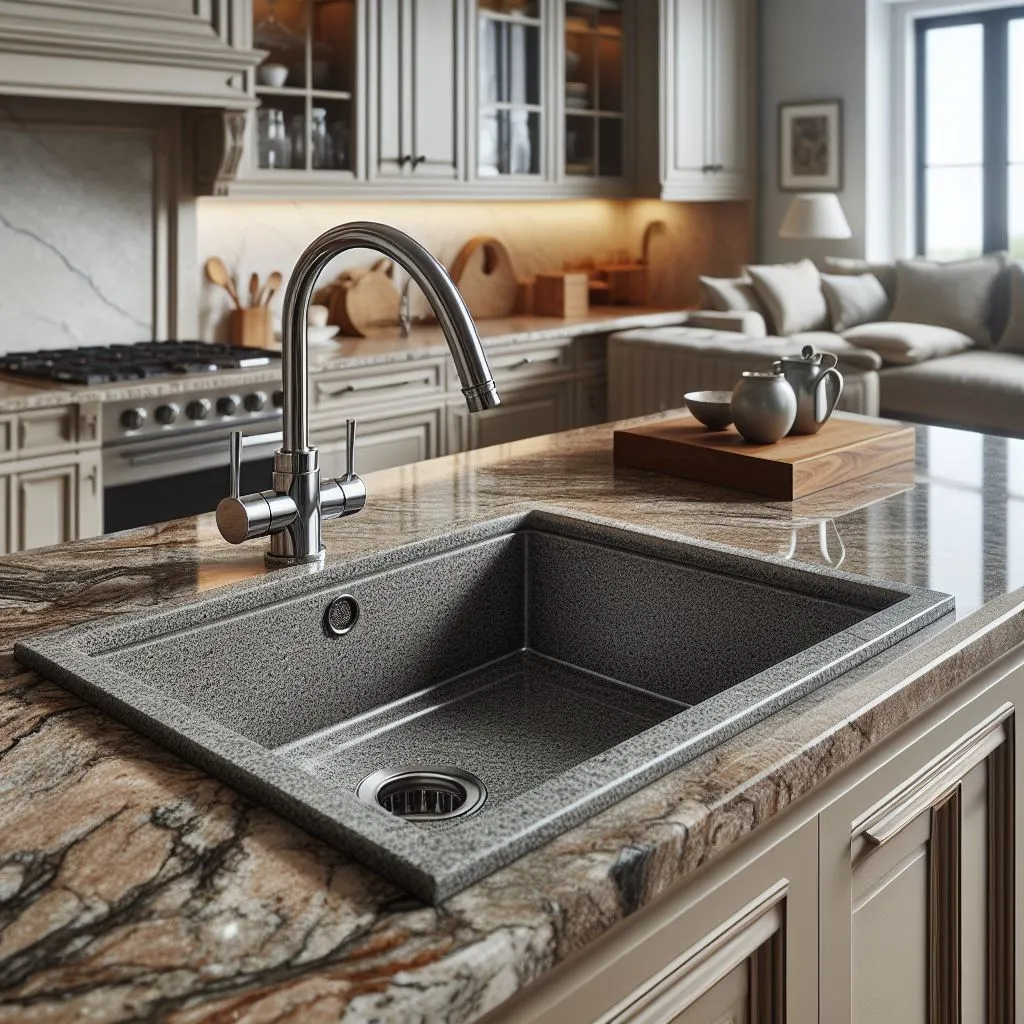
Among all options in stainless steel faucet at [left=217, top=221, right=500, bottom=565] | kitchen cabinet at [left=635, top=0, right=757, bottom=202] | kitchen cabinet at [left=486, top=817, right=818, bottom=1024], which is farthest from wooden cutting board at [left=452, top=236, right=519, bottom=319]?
kitchen cabinet at [left=486, top=817, right=818, bottom=1024]

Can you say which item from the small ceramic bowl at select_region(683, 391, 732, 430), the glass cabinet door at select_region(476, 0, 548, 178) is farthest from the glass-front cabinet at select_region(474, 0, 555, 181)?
the small ceramic bowl at select_region(683, 391, 732, 430)

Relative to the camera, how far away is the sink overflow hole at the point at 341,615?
136cm

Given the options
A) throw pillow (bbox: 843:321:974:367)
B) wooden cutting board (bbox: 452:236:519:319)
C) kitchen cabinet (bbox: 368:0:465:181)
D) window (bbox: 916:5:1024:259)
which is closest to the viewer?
kitchen cabinet (bbox: 368:0:465:181)

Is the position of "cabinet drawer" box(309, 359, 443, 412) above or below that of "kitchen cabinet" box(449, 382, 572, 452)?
above

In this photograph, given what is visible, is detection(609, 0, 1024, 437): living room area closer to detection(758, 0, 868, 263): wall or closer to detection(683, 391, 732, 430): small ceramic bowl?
detection(758, 0, 868, 263): wall

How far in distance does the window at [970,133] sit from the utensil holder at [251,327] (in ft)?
11.0

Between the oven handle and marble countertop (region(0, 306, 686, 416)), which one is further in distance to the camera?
the oven handle

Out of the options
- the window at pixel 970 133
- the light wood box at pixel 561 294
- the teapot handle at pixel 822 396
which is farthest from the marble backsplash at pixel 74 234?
the window at pixel 970 133

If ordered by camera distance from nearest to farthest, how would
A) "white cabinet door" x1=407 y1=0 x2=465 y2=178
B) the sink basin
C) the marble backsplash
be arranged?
the sink basin < the marble backsplash < "white cabinet door" x1=407 y1=0 x2=465 y2=178

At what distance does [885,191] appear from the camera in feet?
19.4

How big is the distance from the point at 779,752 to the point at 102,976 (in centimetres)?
51

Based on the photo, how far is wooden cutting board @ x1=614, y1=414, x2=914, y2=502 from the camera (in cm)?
182

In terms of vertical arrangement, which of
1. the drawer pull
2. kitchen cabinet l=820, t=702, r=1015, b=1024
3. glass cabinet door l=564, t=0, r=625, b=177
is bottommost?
kitchen cabinet l=820, t=702, r=1015, b=1024

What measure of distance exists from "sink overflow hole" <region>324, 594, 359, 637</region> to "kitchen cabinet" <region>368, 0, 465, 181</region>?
3.28 metres
